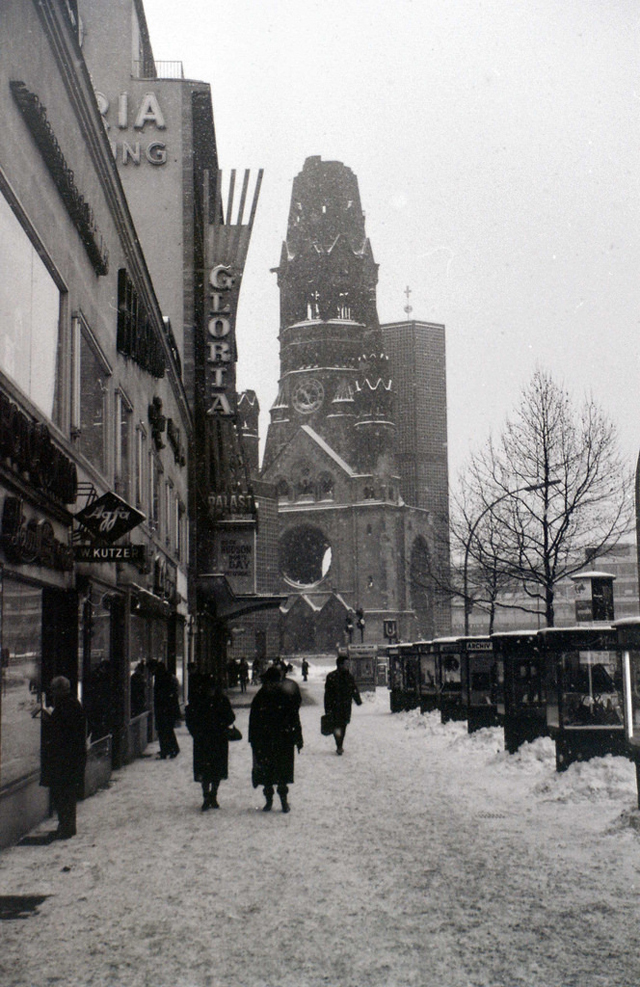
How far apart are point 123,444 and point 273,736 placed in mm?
7988

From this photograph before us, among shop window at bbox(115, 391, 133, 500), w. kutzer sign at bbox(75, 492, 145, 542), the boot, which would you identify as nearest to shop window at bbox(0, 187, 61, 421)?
w. kutzer sign at bbox(75, 492, 145, 542)

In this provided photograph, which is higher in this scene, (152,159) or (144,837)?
(152,159)

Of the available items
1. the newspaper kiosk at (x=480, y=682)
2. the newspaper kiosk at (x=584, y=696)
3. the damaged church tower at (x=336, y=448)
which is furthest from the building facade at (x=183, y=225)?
the damaged church tower at (x=336, y=448)

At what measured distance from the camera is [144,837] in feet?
33.9

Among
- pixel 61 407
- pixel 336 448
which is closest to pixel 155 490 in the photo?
pixel 61 407

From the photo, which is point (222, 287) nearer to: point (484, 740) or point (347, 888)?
point (484, 740)

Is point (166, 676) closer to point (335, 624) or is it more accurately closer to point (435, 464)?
point (335, 624)

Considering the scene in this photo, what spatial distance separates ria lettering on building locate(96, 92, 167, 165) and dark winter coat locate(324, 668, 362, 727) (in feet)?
80.4

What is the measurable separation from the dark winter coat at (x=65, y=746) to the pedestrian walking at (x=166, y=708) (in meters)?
7.45

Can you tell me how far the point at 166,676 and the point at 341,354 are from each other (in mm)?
112997

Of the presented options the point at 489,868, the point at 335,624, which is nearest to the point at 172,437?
the point at 489,868

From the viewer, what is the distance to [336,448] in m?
124

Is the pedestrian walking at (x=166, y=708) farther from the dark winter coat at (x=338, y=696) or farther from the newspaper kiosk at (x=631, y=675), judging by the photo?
the newspaper kiosk at (x=631, y=675)

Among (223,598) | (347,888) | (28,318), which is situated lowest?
(347,888)
